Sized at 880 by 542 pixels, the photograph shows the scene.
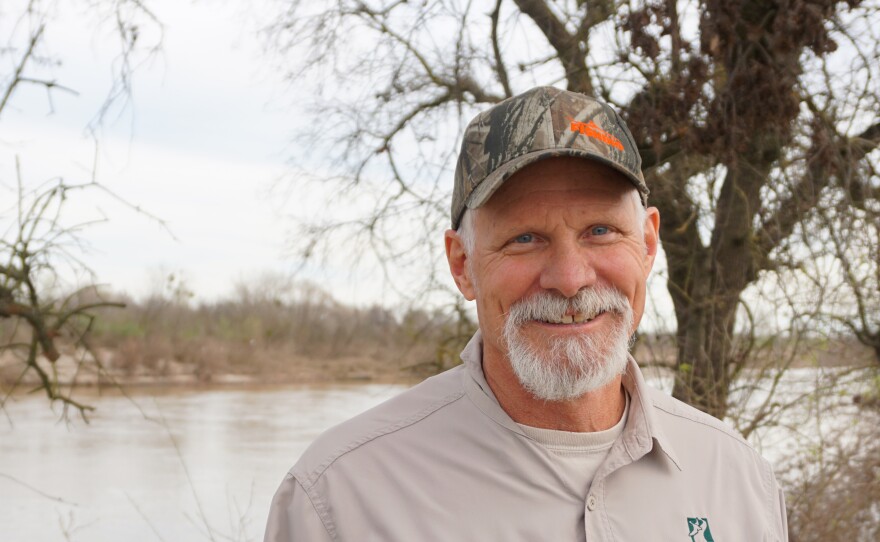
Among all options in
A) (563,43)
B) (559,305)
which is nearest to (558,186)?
(559,305)

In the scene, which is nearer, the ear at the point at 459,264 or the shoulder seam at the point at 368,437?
the shoulder seam at the point at 368,437

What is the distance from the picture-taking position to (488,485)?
150 cm

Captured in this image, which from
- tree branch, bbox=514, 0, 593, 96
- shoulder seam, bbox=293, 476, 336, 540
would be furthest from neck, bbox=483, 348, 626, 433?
tree branch, bbox=514, 0, 593, 96

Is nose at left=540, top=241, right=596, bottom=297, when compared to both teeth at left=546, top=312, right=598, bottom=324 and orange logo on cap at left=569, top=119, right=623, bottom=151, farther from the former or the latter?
orange logo on cap at left=569, top=119, right=623, bottom=151

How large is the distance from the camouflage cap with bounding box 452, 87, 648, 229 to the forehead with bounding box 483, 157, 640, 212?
0.12 feet

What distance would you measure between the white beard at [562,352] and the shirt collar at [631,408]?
69 mm

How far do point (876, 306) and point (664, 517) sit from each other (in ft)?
12.8

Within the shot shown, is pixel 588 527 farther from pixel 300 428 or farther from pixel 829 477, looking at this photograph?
pixel 300 428

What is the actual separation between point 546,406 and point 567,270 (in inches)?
9.2

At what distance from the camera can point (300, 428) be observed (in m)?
14.1

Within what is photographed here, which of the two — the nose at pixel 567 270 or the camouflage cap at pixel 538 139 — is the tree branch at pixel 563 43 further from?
the nose at pixel 567 270

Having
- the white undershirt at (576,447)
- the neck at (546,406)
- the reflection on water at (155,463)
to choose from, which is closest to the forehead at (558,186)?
the neck at (546,406)

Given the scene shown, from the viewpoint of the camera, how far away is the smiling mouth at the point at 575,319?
158 centimetres

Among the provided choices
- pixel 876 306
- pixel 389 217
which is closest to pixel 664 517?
pixel 876 306
